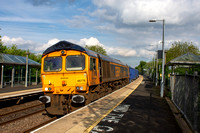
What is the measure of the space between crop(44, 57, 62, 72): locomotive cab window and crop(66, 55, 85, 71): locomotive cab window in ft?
1.54

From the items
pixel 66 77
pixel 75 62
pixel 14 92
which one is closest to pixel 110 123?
pixel 66 77

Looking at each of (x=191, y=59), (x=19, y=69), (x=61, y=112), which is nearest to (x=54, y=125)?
(x=61, y=112)

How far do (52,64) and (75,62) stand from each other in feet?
4.40

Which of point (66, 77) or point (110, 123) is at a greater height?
point (66, 77)

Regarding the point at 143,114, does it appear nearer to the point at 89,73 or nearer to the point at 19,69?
the point at 89,73

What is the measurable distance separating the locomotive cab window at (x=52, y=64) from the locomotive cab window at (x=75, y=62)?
18.4 inches

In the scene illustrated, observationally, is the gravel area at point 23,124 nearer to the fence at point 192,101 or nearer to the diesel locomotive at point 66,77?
the diesel locomotive at point 66,77

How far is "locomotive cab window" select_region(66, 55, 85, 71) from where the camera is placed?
9344 mm

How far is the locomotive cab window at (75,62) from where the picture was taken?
9344 millimetres

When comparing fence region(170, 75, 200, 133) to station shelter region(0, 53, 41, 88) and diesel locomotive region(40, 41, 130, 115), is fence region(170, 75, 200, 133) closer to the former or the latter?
diesel locomotive region(40, 41, 130, 115)

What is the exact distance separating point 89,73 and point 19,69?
66.6ft

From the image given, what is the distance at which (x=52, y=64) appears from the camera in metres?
9.73

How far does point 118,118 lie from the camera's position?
7.54 meters

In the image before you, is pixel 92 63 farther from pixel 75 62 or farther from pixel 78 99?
pixel 78 99
